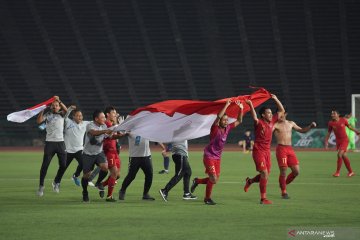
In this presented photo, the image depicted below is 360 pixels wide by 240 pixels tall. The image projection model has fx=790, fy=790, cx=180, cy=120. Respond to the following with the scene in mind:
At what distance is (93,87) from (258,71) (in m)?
11.1

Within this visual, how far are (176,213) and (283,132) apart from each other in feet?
15.2

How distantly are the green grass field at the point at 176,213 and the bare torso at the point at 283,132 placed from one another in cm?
117

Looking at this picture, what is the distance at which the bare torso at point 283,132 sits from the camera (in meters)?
17.1

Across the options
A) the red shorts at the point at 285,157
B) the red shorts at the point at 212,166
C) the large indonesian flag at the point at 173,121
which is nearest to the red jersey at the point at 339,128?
the red shorts at the point at 285,157

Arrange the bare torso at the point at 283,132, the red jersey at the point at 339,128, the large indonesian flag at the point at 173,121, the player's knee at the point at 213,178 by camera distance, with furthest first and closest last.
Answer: the red jersey at the point at 339,128 < the bare torso at the point at 283,132 < the large indonesian flag at the point at 173,121 < the player's knee at the point at 213,178

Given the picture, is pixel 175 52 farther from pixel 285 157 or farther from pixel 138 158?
pixel 138 158

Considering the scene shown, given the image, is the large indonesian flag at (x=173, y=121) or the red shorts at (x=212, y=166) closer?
the red shorts at (x=212, y=166)

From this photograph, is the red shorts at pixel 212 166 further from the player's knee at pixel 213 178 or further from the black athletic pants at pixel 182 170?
the black athletic pants at pixel 182 170

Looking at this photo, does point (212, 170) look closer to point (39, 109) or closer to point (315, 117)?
point (39, 109)

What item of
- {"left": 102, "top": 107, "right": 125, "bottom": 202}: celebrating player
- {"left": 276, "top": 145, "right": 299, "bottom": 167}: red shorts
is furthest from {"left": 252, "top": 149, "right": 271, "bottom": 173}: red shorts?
{"left": 102, "top": 107, "right": 125, "bottom": 202}: celebrating player

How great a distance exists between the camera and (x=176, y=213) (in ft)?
43.8

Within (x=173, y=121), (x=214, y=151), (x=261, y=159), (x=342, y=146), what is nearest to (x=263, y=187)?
(x=261, y=159)

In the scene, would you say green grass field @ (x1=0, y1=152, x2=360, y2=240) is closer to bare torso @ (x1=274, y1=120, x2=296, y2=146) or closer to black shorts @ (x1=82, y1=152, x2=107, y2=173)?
black shorts @ (x1=82, y1=152, x2=107, y2=173)

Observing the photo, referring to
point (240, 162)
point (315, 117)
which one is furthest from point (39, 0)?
point (240, 162)
